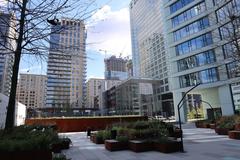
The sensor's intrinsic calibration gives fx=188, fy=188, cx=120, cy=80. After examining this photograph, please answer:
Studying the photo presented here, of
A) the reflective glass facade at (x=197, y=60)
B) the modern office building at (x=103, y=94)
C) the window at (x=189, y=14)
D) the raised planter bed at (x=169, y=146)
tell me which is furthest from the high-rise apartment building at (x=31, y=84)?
the modern office building at (x=103, y=94)

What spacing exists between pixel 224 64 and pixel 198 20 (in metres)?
10.7

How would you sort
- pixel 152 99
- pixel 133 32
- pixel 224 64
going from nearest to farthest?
pixel 224 64, pixel 152 99, pixel 133 32

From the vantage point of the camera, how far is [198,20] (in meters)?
36.6

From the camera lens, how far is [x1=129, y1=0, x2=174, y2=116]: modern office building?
336 feet

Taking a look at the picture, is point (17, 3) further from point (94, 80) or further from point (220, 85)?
point (94, 80)

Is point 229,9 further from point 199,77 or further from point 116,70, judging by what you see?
point 116,70

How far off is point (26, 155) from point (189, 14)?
40.0 meters

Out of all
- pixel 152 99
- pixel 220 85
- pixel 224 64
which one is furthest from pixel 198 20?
pixel 152 99

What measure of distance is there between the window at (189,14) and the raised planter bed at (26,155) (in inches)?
1486

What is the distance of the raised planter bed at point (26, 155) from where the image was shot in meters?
5.96

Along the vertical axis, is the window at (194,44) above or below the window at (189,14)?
below

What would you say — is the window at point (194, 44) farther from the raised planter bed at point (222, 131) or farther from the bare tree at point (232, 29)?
the raised planter bed at point (222, 131)

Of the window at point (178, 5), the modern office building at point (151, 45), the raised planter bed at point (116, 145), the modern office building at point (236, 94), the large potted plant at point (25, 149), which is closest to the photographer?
the large potted plant at point (25, 149)

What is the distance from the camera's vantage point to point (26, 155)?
20.2 ft
